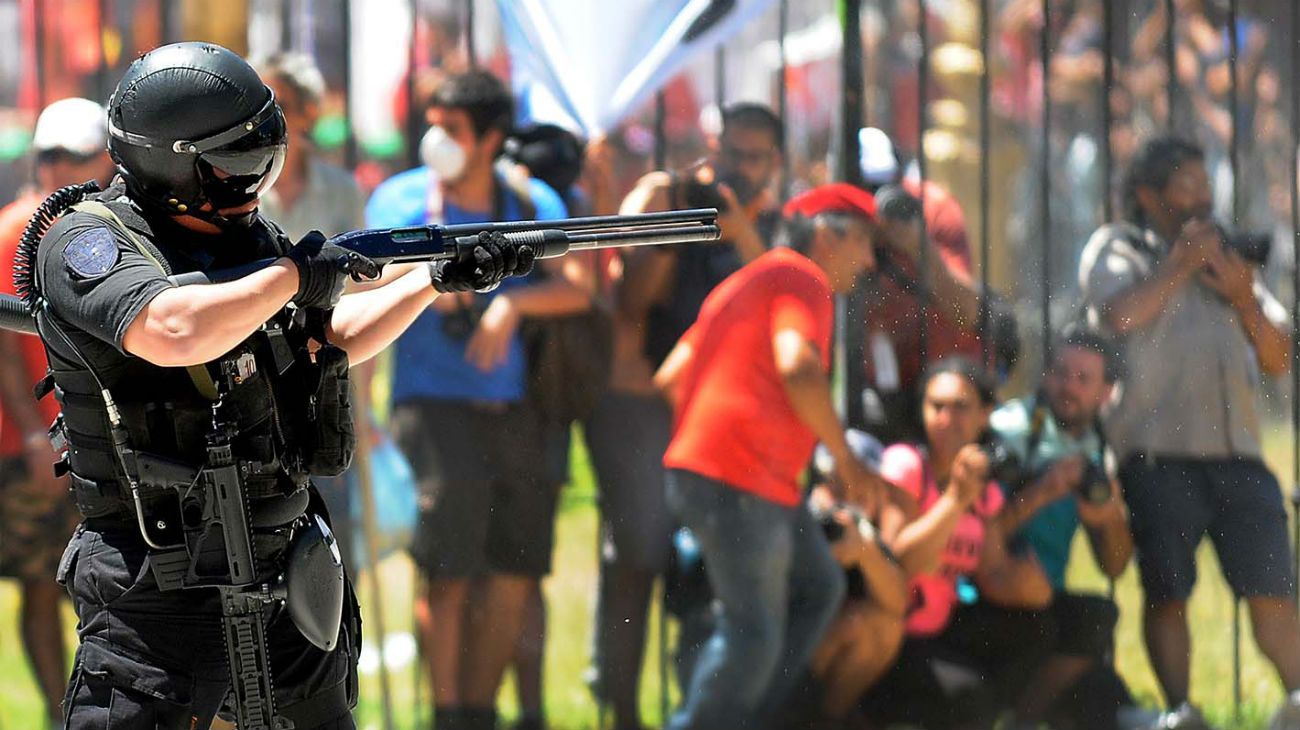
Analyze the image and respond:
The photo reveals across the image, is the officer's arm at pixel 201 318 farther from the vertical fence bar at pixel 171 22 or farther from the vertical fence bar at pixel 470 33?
the vertical fence bar at pixel 171 22

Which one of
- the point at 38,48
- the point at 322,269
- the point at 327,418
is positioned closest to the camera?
the point at 322,269

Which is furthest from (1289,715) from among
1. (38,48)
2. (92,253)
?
(38,48)

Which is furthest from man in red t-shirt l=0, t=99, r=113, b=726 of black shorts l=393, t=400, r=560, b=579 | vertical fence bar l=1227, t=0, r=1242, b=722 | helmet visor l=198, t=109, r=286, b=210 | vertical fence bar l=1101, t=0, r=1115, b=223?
vertical fence bar l=1227, t=0, r=1242, b=722

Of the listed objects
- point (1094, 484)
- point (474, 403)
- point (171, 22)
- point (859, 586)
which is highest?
point (171, 22)

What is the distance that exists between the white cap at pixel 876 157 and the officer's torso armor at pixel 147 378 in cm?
195

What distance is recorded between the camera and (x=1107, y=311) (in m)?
4.31

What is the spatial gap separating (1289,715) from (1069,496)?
2.77 ft

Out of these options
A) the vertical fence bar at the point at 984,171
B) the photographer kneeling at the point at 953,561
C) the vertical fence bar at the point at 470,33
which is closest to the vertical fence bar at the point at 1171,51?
the vertical fence bar at the point at 984,171

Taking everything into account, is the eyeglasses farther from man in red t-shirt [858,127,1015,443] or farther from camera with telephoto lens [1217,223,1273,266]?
camera with telephoto lens [1217,223,1273,266]

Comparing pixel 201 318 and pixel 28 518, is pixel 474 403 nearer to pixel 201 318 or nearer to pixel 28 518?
pixel 28 518

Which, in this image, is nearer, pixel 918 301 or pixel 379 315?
pixel 379 315

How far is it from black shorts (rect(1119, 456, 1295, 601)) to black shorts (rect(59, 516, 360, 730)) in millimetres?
2476

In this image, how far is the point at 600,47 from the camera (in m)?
4.30

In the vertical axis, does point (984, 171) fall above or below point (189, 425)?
above
